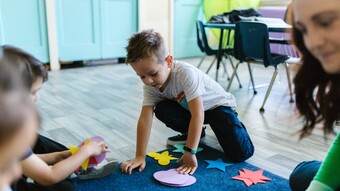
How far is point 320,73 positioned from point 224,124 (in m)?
0.79

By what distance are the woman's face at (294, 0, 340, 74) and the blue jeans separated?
0.89 meters

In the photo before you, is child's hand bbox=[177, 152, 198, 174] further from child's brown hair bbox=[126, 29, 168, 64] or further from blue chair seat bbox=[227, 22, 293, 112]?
blue chair seat bbox=[227, 22, 293, 112]

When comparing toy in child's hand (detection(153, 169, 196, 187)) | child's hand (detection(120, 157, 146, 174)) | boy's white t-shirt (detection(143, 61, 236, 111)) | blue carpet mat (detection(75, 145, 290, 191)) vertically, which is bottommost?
blue carpet mat (detection(75, 145, 290, 191))

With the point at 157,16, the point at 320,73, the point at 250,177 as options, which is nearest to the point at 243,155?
the point at 250,177

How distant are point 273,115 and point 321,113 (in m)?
1.42

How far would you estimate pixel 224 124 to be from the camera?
1.48m

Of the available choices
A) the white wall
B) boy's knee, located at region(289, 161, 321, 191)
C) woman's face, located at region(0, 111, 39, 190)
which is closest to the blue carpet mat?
boy's knee, located at region(289, 161, 321, 191)

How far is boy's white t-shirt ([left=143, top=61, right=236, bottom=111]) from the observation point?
1323mm

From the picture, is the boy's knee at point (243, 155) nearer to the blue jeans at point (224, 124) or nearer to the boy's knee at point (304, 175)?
the blue jeans at point (224, 124)

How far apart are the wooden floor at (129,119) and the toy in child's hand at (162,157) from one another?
75 millimetres

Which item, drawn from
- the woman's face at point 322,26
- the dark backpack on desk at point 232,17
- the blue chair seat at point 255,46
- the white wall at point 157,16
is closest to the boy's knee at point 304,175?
the woman's face at point 322,26

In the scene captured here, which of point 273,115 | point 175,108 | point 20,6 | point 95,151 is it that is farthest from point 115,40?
point 95,151

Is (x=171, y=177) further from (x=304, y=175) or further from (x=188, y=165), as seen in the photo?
(x=304, y=175)

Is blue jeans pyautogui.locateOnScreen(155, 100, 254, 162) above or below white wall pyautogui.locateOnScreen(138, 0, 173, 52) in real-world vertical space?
below
